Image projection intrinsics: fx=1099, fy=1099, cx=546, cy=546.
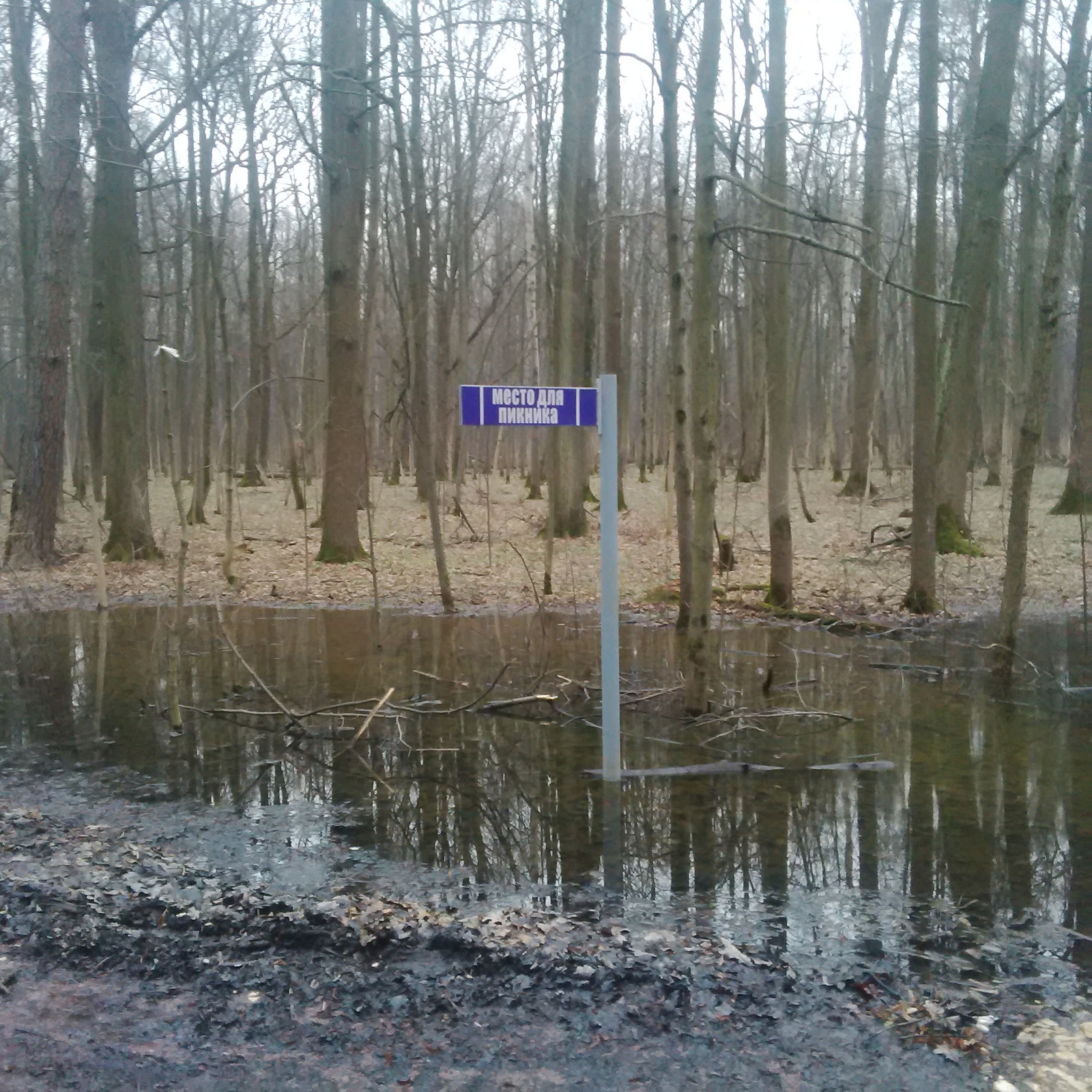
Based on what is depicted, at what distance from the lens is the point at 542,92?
64.4 feet

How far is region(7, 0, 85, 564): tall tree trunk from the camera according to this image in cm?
1683

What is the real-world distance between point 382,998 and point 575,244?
15.6 metres

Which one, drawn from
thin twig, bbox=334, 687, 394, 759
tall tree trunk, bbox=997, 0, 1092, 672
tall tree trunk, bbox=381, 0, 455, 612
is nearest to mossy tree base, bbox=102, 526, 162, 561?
tall tree trunk, bbox=381, 0, 455, 612

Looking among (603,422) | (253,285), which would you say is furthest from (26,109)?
(603,422)

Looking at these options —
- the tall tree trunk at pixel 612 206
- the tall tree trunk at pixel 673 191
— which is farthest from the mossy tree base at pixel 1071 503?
the tall tree trunk at pixel 673 191

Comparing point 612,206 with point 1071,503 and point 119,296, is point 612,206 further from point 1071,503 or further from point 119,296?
point 1071,503

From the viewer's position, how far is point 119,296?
17922 millimetres

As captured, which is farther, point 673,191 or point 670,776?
point 673,191

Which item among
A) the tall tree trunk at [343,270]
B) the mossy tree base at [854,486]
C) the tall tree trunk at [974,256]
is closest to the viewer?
the tall tree trunk at [974,256]

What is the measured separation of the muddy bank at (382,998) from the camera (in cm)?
373

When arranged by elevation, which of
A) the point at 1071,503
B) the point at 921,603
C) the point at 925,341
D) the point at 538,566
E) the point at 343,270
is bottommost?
the point at 921,603

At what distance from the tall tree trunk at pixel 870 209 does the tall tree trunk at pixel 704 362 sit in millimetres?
14531

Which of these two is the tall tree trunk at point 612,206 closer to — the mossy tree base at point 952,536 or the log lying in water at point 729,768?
the mossy tree base at point 952,536

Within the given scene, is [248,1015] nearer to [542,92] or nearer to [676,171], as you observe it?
[676,171]
